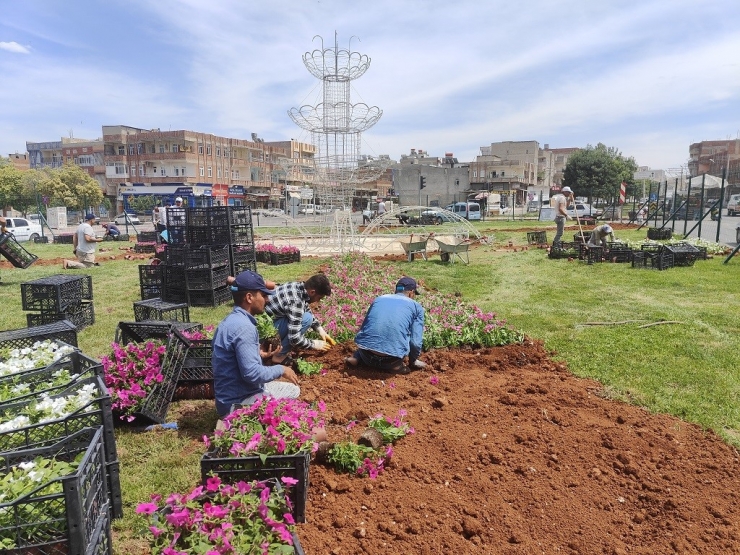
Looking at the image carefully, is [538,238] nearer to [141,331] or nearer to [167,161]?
[141,331]

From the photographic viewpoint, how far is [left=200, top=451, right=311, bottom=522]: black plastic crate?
318cm

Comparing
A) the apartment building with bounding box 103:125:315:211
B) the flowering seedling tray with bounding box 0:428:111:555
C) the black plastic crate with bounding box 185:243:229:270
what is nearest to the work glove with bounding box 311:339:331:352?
the flowering seedling tray with bounding box 0:428:111:555

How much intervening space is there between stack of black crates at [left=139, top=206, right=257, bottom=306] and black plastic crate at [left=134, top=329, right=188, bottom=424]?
513 centimetres

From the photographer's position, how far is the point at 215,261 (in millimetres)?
10727

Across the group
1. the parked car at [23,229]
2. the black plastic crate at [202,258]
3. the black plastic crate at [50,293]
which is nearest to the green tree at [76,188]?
the parked car at [23,229]

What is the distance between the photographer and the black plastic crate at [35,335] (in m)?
5.15

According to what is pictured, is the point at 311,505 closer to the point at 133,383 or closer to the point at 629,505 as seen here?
the point at 629,505

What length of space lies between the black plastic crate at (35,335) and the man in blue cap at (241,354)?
6.92 feet

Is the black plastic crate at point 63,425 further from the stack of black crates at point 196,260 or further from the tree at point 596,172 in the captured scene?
the tree at point 596,172

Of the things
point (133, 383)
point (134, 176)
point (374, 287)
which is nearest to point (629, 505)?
point (133, 383)

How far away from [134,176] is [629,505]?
7439 cm

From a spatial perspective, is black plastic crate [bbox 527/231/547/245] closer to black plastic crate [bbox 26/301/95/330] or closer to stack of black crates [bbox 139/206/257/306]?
stack of black crates [bbox 139/206/257/306]

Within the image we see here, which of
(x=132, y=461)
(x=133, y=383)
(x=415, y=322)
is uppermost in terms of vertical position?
(x=415, y=322)

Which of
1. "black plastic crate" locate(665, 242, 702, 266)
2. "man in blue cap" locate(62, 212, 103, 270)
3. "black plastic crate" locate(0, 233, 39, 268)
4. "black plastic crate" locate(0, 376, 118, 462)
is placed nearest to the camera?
"black plastic crate" locate(0, 376, 118, 462)
